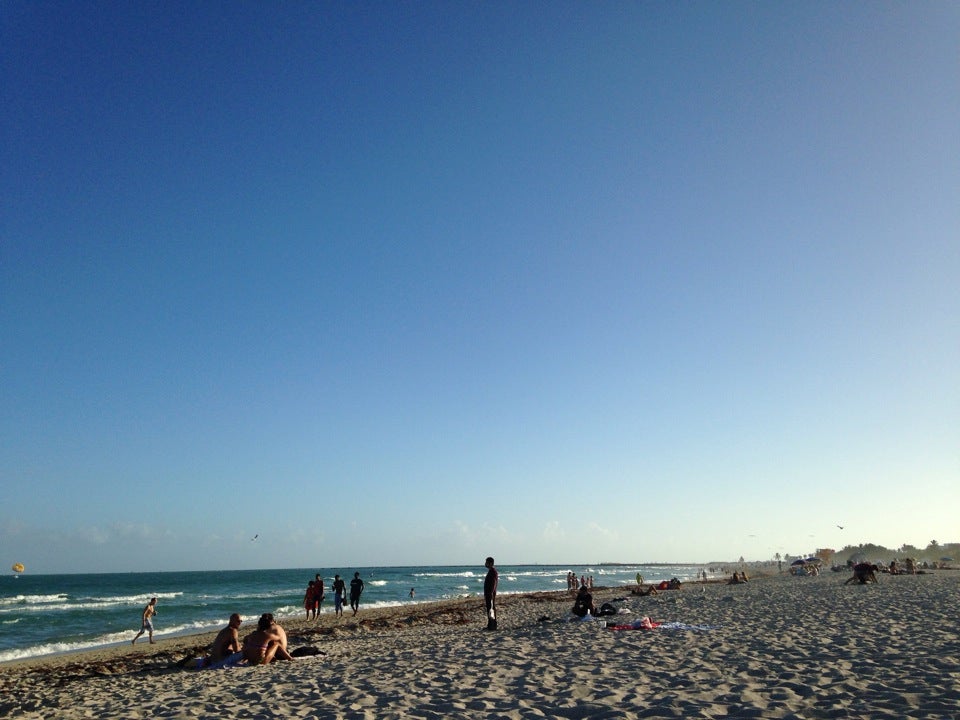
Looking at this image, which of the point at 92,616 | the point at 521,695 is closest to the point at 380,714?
the point at 521,695

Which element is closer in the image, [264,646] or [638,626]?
[264,646]

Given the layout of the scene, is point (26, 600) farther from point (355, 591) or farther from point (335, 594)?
point (355, 591)

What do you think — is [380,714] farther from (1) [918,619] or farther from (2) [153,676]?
(1) [918,619]

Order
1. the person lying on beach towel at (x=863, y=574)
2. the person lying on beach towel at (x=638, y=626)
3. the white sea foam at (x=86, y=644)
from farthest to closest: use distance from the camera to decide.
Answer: the person lying on beach towel at (x=863, y=574) → the white sea foam at (x=86, y=644) → the person lying on beach towel at (x=638, y=626)

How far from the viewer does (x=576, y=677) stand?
7.67 meters

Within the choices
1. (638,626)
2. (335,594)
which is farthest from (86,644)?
(638,626)

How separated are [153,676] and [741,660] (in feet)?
31.5

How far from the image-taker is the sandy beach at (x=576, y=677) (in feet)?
20.2

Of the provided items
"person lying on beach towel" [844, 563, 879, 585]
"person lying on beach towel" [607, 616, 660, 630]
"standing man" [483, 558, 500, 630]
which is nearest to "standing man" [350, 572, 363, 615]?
"standing man" [483, 558, 500, 630]

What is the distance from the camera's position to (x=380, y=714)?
254 inches

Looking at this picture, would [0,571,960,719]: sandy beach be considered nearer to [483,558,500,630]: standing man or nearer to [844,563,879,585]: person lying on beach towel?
[483,558,500,630]: standing man

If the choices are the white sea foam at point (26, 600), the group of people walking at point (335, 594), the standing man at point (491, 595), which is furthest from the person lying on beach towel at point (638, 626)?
the white sea foam at point (26, 600)

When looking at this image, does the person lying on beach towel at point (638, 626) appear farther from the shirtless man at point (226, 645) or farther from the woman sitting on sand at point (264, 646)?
the shirtless man at point (226, 645)

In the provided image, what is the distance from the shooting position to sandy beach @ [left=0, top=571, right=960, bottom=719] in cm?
617
